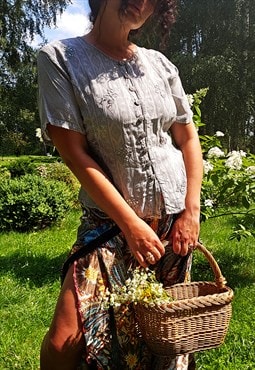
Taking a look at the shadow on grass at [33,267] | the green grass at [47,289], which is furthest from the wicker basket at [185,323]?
the shadow on grass at [33,267]

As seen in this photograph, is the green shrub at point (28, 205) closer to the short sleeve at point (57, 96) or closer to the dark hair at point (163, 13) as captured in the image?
the dark hair at point (163, 13)

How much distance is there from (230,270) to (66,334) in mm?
3111

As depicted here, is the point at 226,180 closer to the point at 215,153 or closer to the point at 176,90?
the point at 215,153

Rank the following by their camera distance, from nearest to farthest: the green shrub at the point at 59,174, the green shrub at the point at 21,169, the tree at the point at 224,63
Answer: the green shrub at the point at 59,174, the green shrub at the point at 21,169, the tree at the point at 224,63

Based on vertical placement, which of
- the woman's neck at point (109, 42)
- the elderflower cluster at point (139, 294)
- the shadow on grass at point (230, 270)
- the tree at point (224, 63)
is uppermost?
the woman's neck at point (109, 42)

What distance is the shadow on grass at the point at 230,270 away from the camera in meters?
4.20

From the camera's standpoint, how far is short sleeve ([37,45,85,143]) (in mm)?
1516

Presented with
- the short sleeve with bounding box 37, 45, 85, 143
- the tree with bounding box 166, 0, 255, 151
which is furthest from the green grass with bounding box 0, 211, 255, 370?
the tree with bounding box 166, 0, 255, 151

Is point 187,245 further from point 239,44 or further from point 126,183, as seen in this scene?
point 239,44

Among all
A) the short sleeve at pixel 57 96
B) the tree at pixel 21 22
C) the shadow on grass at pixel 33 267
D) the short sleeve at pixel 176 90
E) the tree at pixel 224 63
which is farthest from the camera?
the tree at pixel 224 63

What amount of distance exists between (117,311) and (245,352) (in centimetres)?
152

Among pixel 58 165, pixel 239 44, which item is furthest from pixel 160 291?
pixel 239 44

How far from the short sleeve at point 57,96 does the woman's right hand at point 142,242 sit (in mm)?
333

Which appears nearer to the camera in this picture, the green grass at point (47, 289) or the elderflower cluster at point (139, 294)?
the elderflower cluster at point (139, 294)
